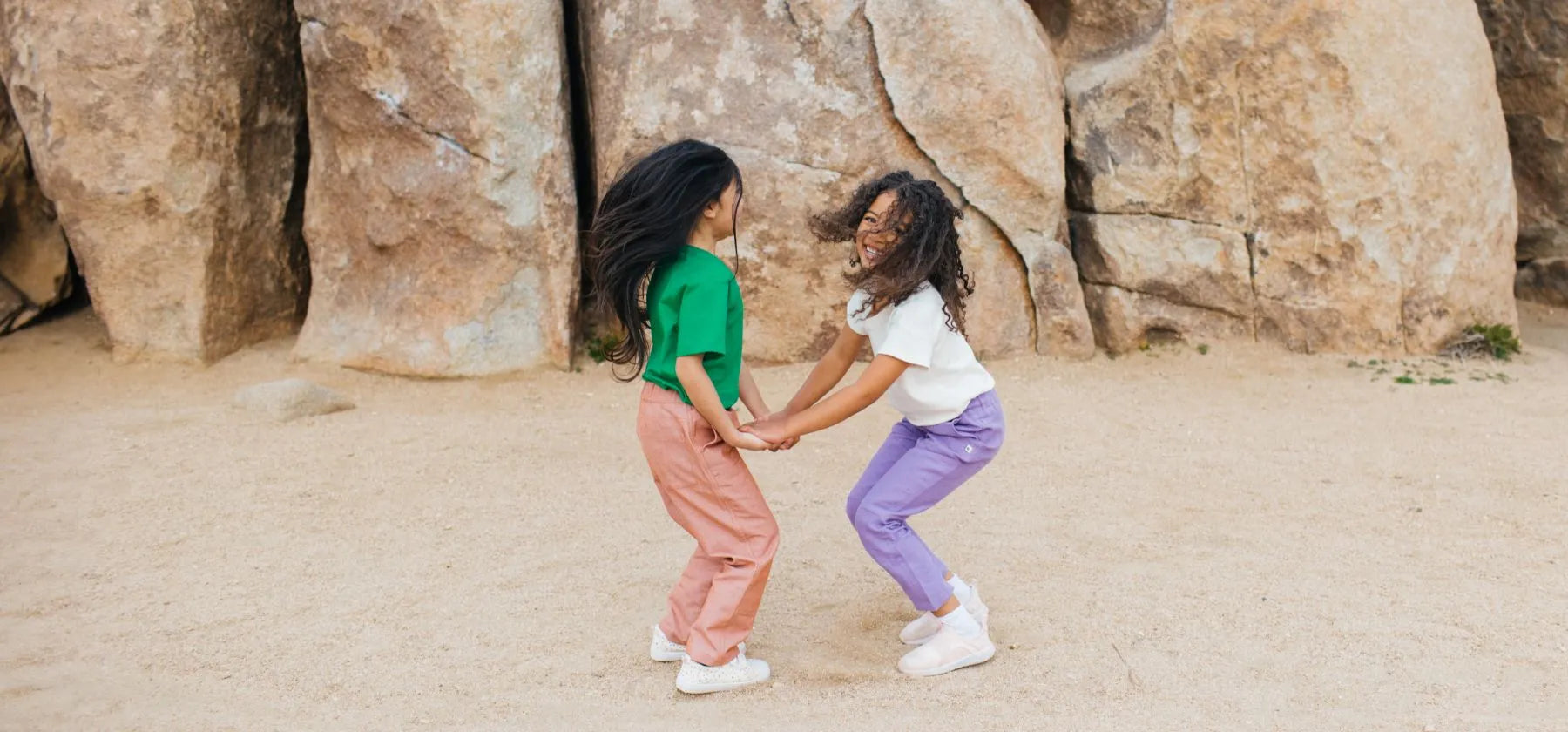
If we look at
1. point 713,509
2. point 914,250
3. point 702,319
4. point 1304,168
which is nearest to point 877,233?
point 914,250

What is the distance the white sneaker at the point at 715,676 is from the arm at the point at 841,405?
53cm

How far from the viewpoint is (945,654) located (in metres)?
3.04

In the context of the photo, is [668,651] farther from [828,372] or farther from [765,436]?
[828,372]

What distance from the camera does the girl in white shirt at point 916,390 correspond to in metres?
2.91

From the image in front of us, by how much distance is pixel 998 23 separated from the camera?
5625 mm

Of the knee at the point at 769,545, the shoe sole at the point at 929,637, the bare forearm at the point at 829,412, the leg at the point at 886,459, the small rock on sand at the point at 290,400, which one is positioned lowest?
the small rock on sand at the point at 290,400

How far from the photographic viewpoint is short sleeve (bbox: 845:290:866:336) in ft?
9.91

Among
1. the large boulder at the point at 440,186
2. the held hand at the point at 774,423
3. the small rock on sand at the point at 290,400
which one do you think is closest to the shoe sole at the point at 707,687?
the held hand at the point at 774,423

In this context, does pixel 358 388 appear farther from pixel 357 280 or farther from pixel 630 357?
pixel 630 357

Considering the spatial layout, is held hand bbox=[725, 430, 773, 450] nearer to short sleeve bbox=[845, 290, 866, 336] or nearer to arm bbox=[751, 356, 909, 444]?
arm bbox=[751, 356, 909, 444]


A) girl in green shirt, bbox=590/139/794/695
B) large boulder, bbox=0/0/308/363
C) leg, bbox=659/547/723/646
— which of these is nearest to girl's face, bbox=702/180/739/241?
girl in green shirt, bbox=590/139/794/695

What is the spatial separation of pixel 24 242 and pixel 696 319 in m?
5.12

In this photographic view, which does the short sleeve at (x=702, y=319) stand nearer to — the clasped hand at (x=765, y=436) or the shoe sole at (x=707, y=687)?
the clasped hand at (x=765, y=436)

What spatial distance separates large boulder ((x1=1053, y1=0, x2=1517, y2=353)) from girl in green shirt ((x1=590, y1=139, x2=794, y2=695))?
3374 millimetres
